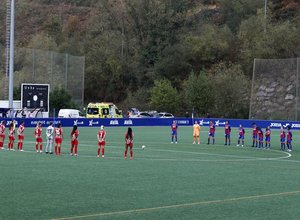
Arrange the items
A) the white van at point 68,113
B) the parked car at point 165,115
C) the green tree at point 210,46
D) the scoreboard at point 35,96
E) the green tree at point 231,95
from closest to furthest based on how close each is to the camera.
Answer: the scoreboard at point 35,96 → the white van at point 68,113 → the green tree at point 231,95 → the parked car at point 165,115 → the green tree at point 210,46

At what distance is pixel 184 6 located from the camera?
107 meters

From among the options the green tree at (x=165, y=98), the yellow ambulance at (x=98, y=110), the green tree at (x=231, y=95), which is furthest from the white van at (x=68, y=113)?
the green tree at (x=231, y=95)

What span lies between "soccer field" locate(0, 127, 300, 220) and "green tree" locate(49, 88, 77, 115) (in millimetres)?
36479

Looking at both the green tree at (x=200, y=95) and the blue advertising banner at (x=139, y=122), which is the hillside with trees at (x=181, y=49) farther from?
the blue advertising banner at (x=139, y=122)

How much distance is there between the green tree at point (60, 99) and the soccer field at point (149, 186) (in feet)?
120

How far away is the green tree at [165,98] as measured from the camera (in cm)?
8550

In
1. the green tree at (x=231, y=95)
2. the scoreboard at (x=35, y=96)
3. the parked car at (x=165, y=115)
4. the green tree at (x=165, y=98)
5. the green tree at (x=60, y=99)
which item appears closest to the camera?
the scoreboard at (x=35, y=96)

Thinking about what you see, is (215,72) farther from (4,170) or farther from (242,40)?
(4,170)

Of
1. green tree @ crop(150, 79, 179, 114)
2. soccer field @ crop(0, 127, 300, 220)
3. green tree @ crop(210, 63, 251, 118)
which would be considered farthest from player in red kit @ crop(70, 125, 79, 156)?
green tree @ crop(150, 79, 179, 114)

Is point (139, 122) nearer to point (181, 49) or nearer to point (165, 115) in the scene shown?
point (165, 115)

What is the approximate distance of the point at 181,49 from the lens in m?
96.1

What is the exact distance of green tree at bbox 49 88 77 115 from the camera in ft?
238

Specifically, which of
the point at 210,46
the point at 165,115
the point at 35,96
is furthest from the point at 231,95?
the point at 35,96

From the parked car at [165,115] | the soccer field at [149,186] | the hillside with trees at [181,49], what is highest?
the hillside with trees at [181,49]
